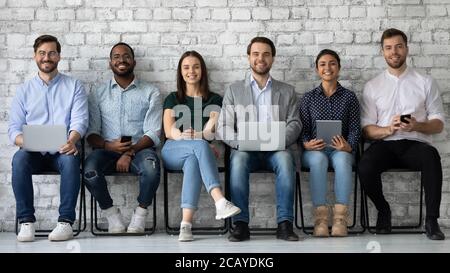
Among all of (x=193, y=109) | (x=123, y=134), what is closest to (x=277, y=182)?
(x=193, y=109)

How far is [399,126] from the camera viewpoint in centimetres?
541

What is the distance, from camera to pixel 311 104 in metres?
5.62

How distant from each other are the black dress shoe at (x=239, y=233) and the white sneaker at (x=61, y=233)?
105 centimetres

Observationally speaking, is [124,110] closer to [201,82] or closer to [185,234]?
[201,82]

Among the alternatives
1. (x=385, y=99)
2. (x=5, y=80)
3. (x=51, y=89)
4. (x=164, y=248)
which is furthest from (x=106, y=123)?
(x=385, y=99)

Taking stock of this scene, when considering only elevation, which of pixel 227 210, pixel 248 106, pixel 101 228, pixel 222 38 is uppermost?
pixel 222 38

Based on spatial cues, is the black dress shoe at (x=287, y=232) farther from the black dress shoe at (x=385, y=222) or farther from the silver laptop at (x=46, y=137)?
the silver laptop at (x=46, y=137)

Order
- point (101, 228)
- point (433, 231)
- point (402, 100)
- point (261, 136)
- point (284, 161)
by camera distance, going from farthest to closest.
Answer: point (101, 228)
point (402, 100)
point (261, 136)
point (284, 161)
point (433, 231)

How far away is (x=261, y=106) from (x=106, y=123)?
3.63 ft

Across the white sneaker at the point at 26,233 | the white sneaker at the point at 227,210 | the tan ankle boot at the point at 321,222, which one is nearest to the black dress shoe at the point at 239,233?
the white sneaker at the point at 227,210

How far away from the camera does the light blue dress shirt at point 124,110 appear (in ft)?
18.6

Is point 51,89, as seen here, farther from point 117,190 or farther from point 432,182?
point 432,182

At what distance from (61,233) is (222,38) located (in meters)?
1.80

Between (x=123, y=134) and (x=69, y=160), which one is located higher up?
(x=123, y=134)
